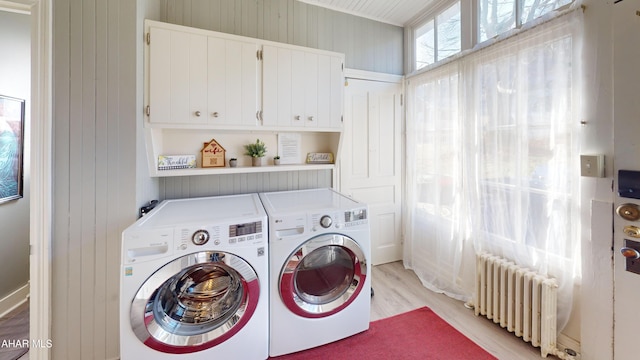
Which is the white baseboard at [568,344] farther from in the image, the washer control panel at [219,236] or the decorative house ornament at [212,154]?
the decorative house ornament at [212,154]

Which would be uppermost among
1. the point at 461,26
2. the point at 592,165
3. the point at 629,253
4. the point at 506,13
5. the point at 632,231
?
the point at 461,26

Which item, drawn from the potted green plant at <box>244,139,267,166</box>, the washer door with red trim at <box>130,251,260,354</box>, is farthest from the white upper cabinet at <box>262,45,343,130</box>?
the washer door with red trim at <box>130,251,260,354</box>

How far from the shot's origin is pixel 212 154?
2100 millimetres

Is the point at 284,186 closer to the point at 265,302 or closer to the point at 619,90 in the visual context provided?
the point at 265,302

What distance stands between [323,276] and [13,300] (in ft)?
8.28

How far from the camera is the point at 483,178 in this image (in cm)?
199

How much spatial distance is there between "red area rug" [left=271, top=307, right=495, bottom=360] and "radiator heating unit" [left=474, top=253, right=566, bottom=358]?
303 mm

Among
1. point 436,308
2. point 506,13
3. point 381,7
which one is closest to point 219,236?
point 436,308

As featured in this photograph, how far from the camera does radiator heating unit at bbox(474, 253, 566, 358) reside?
1543 millimetres

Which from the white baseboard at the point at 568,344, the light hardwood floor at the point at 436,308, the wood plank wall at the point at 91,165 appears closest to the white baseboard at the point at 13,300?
the light hardwood floor at the point at 436,308

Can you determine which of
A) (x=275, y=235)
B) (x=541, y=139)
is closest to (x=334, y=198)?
(x=275, y=235)

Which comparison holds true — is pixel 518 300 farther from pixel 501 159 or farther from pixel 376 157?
pixel 376 157

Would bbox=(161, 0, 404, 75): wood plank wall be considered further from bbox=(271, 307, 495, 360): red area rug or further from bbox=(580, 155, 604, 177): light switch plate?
bbox=(271, 307, 495, 360): red area rug

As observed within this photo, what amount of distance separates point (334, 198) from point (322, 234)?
0.47 m
